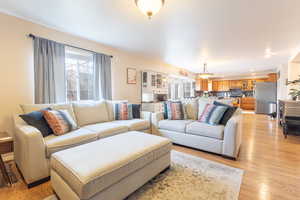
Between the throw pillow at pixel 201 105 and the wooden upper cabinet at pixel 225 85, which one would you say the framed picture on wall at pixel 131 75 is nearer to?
the throw pillow at pixel 201 105

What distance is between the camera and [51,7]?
212cm

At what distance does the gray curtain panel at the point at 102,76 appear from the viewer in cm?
357

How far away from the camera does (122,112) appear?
10.6 feet

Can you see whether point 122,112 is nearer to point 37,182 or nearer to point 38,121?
point 38,121

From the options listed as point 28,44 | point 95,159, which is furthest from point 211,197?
point 28,44

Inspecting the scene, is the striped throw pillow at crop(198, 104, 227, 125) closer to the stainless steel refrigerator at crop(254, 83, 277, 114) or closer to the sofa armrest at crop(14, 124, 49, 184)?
the sofa armrest at crop(14, 124, 49, 184)

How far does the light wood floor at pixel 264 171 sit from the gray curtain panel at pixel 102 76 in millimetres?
2182

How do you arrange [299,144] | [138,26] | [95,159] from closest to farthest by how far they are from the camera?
[95,159]
[138,26]
[299,144]

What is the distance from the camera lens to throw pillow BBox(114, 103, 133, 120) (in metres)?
3.21

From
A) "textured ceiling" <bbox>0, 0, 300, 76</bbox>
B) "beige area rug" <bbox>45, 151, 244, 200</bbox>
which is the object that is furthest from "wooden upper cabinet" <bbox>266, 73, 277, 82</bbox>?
"beige area rug" <bbox>45, 151, 244, 200</bbox>

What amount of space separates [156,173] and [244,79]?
387 inches

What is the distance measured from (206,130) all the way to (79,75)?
3.03 meters

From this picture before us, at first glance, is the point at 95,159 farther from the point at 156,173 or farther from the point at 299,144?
the point at 299,144

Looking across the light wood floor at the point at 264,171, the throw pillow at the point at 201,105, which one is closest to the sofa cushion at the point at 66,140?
→ the light wood floor at the point at 264,171
